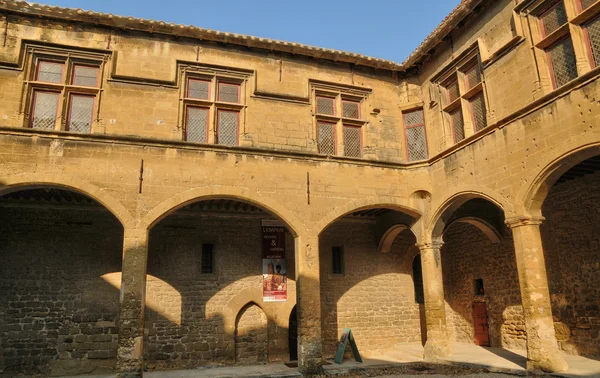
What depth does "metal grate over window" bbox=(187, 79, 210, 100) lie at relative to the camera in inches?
403

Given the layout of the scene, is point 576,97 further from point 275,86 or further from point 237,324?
point 237,324

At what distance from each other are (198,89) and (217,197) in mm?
2792

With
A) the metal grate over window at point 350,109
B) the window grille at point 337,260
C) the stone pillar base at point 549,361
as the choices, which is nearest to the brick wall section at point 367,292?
the window grille at point 337,260

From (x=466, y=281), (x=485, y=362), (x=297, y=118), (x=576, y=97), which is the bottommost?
(x=485, y=362)

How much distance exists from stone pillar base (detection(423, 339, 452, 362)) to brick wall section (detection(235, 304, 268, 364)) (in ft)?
13.4

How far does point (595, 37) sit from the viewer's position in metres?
7.46

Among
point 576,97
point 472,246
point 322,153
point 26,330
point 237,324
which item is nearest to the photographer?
point 576,97

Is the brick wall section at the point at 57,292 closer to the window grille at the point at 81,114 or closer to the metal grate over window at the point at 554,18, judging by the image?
the window grille at the point at 81,114

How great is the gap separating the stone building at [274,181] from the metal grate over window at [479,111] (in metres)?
0.06

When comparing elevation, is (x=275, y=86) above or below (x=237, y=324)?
above

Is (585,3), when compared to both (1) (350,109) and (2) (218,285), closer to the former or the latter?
(1) (350,109)

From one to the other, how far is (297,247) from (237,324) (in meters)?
3.18

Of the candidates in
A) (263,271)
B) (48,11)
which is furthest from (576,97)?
(48,11)

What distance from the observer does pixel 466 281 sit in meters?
12.9
